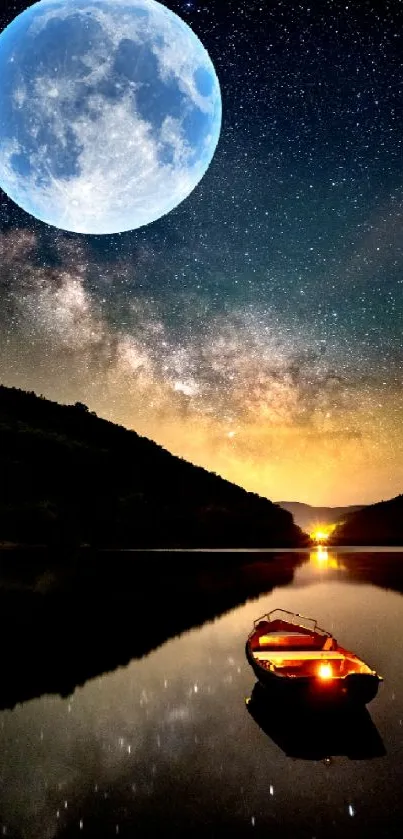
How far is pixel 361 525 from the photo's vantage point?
158 meters

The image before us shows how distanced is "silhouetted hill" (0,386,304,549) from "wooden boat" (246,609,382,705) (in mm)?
60464

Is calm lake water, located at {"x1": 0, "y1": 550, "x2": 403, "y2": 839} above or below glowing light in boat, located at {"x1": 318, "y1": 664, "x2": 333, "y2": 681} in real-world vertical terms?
below

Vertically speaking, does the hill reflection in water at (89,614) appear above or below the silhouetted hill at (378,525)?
below

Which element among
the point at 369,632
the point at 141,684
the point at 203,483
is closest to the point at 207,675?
the point at 141,684

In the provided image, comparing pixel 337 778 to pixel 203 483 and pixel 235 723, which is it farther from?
pixel 203 483

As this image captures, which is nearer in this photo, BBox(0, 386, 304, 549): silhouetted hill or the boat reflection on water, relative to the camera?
the boat reflection on water

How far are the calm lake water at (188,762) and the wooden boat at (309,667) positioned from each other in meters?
0.63

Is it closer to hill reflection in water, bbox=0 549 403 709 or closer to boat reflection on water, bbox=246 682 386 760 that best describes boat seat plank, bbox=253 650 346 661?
boat reflection on water, bbox=246 682 386 760

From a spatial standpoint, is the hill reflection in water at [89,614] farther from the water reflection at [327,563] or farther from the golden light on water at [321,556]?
the golden light on water at [321,556]

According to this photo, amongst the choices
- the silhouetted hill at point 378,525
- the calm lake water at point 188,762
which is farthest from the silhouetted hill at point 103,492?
the calm lake water at point 188,762

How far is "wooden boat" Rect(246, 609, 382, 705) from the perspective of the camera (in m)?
8.73

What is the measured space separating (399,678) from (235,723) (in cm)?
Result: 664

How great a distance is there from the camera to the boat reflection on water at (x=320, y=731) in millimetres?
8766

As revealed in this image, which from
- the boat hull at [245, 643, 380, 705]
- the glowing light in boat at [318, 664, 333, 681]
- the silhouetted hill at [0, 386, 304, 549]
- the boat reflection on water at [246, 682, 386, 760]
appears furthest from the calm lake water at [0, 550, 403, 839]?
the silhouetted hill at [0, 386, 304, 549]
